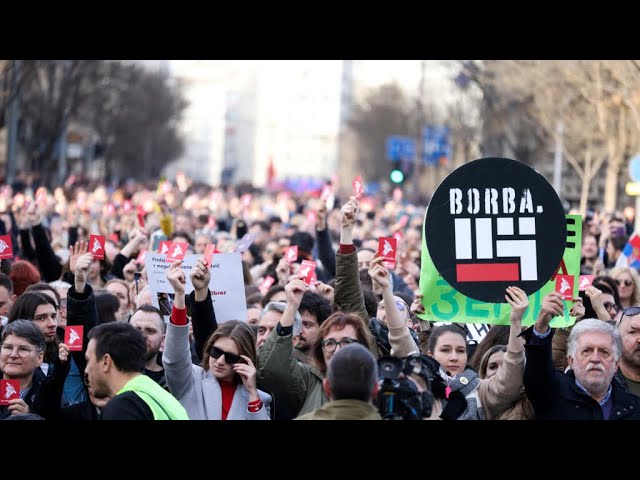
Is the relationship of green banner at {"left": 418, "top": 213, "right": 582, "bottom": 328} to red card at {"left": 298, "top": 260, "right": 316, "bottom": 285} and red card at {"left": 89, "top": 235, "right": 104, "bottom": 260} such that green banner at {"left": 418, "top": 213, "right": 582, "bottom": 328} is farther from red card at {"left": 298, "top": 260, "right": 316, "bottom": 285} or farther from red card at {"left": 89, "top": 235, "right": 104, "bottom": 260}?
red card at {"left": 89, "top": 235, "right": 104, "bottom": 260}

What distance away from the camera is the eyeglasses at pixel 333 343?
25.3 feet

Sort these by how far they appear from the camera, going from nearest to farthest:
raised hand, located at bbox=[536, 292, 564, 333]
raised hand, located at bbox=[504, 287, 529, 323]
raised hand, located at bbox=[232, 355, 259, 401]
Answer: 1. raised hand, located at bbox=[536, 292, 564, 333]
2. raised hand, located at bbox=[504, 287, 529, 323]
3. raised hand, located at bbox=[232, 355, 259, 401]

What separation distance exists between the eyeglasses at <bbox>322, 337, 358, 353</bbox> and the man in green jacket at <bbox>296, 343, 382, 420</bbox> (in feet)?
5.68

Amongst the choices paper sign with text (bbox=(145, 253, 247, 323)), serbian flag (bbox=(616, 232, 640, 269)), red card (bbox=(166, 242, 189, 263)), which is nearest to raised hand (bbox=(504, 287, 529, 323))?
red card (bbox=(166, 242, 189, 263))

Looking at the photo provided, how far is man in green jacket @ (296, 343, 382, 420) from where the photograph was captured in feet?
19.2

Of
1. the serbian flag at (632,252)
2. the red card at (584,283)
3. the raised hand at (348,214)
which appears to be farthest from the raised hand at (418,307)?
the serbian flag at (632,252)

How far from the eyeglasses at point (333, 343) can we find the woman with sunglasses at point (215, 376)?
429mm

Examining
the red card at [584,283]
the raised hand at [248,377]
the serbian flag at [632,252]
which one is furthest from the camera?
the serbian flag at [632,252]

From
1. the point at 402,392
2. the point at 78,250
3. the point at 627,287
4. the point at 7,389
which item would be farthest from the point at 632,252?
the point at 402,392

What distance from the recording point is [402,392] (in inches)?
242

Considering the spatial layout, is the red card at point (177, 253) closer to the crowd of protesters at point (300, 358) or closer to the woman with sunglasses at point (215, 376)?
the crowd of protesters at point (300, 358)
